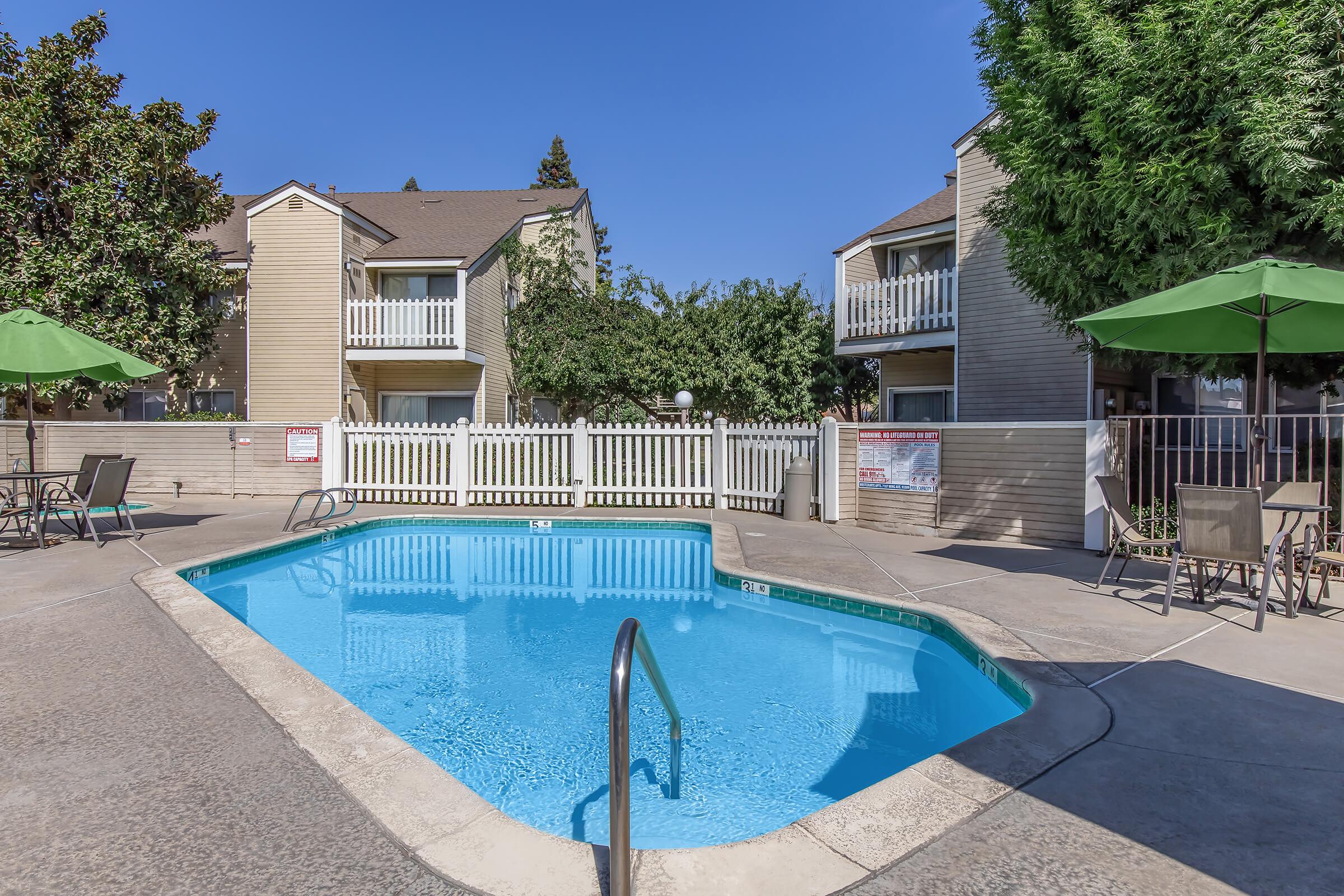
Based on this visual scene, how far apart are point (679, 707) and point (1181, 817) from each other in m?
2.77

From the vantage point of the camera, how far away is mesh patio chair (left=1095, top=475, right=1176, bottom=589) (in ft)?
19.7

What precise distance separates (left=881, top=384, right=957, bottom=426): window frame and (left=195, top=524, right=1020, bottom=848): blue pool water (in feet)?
28.9

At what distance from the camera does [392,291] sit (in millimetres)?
18984

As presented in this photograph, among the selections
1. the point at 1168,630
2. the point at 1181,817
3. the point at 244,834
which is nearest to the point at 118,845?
the point at 244,834

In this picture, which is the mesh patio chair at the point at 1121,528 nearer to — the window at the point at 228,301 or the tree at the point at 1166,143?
the tree at the point at 1166,143

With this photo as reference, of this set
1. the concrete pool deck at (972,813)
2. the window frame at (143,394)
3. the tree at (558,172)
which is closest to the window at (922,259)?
the concrete pool deck at (972,813)

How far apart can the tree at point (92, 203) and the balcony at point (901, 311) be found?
14616 mm

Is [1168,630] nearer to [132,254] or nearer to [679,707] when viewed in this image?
[679,707]

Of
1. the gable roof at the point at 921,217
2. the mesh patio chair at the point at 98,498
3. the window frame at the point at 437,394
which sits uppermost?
the gable roof at the point at 921,217

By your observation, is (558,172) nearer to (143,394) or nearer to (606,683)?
(143,394)

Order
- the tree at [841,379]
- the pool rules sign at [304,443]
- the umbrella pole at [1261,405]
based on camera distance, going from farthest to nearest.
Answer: the tree at [841,379], the pool rules sign at [304,443], the umbrella pole at [1261,405]

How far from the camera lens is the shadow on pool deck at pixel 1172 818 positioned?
7.09 ft

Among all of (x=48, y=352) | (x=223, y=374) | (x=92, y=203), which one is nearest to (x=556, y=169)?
(x=223, y=374)

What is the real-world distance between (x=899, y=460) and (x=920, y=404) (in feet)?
20.6
